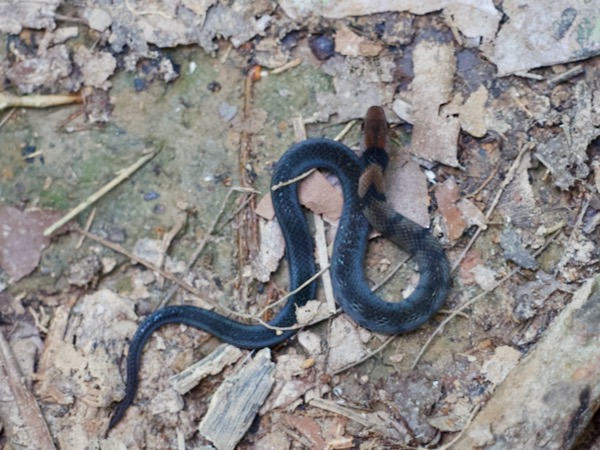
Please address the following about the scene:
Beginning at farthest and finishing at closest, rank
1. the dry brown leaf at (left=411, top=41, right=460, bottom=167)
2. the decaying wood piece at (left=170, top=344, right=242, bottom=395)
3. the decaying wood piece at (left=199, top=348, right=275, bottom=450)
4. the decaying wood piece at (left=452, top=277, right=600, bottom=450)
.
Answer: the dry brown leaf at (left=411, top=41, right=460, bottom=167) → the decaying wood piece at (left=170, top=344, right=242, bottom=395) → the decaying wood piece at (left=199, top=348, right=275, bottom=450) → the decaying wood piece at (left=452, top=277, right=600, bottom=450)

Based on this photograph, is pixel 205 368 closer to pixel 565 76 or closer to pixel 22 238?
pixel 22 238

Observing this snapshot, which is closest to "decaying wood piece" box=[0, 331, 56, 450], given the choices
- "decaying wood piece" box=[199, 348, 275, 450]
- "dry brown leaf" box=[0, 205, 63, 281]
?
"dry brown leaf" box=[0, 205, 63, 281]

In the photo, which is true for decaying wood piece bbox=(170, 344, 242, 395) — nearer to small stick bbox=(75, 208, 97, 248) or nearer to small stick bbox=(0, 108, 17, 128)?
small stick bbox=(75, 208, 97, 248)

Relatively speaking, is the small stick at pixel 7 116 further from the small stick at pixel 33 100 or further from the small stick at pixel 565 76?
the small stick at pixel 565 76

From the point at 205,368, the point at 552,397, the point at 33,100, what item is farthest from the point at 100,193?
the point at 552,397

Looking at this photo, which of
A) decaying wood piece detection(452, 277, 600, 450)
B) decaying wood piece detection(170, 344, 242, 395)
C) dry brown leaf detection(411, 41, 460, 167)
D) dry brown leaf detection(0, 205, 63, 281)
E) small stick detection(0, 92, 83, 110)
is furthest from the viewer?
small stick detection(0, 92, 83, 110)

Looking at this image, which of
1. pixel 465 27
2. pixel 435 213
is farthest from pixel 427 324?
pixel 465 27

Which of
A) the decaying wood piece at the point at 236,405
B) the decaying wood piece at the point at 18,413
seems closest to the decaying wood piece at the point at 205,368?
the decaying wood piece at the point at 236,405

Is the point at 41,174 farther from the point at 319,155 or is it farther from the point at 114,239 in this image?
the point at 319,155
